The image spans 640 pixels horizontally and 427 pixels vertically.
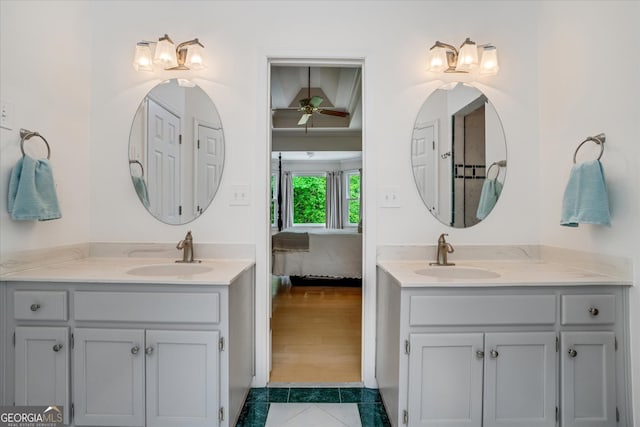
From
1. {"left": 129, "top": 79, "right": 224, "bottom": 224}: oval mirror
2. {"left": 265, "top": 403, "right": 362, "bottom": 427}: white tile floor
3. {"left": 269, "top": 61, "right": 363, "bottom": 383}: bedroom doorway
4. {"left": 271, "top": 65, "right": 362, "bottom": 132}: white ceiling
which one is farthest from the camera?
{"left": 271, "top": 65, "right": 362, "bottom": 132}: white ceiling

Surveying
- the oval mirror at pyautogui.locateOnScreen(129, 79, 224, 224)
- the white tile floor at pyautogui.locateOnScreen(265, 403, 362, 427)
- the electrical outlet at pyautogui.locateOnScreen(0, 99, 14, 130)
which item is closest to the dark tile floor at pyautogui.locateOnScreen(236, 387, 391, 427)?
the white tile floor at pyautogui.locateOnScreen(265, 403, 362, 427)

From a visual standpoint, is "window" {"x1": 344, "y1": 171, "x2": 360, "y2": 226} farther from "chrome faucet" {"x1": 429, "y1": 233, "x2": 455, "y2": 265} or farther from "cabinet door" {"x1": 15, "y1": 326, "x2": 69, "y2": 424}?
"cabinet door" {"x1": 15, "y1": 326, "x2": 69, "y2": 424}

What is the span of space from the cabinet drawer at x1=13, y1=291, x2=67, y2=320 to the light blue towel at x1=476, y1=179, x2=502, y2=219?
2306 millimetres

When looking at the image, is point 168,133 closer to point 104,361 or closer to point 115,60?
point 115,60

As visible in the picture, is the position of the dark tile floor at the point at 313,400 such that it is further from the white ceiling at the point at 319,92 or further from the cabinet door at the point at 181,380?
the white ceiling at the point at 319,92

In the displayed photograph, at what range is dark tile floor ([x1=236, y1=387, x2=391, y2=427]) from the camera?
177 centimetres

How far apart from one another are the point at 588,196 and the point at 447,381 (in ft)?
3.60

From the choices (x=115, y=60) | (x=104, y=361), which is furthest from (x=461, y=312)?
(x=115, y=60)

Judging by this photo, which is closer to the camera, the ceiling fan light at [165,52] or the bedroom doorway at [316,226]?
the ceiling fan light at [165,52]

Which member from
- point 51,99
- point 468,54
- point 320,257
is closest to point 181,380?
point 51,99

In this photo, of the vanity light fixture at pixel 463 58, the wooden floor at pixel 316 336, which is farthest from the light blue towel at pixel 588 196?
the wooden floor at pixel 316 336

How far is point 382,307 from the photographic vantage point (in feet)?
6.36

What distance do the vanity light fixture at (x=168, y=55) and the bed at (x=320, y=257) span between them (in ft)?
8.94

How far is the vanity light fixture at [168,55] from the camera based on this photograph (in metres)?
1.98
